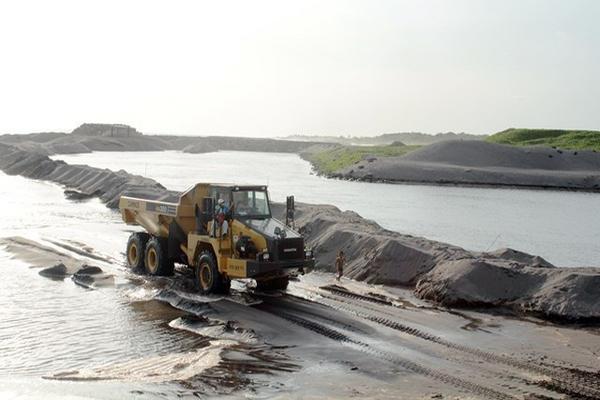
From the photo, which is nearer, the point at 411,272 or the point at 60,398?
the point at 60,398

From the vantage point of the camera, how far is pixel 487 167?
75.9 metres

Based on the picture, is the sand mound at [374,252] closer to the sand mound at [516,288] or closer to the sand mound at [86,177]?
the sand mound at [516,288]

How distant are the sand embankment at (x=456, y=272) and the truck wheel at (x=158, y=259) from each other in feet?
16.0

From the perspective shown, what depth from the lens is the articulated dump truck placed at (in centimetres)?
1473

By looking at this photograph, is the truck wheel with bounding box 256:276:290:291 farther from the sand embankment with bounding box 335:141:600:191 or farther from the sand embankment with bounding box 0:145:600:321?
the sand embankment with bounding box 335:141:600:191

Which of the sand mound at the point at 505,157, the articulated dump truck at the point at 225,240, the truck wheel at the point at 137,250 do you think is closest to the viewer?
the articulated dump truck at the point at 225,240

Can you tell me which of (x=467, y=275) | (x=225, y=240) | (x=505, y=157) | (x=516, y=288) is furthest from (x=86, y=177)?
(x=505, y=157)

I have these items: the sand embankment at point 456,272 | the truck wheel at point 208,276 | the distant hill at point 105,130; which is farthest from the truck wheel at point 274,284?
the distant hill at point 105,130

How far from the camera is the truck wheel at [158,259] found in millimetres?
17734

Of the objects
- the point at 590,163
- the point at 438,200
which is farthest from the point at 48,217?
the point at 590,163

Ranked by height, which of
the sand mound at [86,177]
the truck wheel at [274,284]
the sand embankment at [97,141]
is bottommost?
the truck wheel at [274,284]

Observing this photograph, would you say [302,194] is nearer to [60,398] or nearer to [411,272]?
[411,272]

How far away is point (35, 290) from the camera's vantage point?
15914 mm

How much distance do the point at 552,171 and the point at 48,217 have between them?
2239 inches
